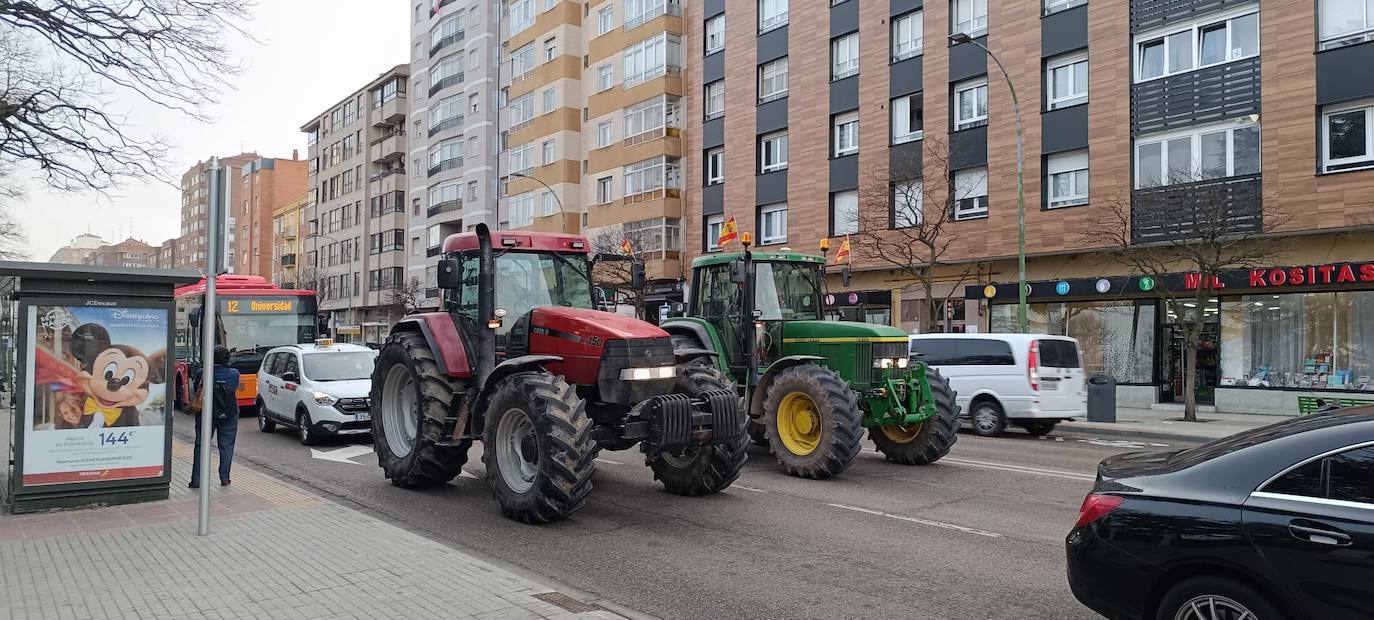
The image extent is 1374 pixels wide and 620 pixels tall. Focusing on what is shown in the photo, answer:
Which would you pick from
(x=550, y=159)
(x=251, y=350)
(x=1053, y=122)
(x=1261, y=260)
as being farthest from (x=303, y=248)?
(x=1261, y=260)

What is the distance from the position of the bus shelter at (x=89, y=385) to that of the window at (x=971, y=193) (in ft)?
71.4

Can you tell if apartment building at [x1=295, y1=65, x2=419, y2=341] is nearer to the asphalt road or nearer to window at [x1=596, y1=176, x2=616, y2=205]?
window at [x1=596, y1=176, x2=616, y2=205]

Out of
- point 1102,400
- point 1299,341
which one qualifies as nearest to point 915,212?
point 1102,400

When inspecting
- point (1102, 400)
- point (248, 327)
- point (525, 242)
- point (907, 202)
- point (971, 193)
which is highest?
point (971, 193)

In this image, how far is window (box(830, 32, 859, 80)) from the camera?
30.6 metres

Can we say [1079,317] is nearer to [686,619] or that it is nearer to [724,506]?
[724,506]

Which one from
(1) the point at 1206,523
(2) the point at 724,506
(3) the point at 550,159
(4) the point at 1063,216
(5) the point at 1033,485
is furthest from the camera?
(3) the point at 550,159

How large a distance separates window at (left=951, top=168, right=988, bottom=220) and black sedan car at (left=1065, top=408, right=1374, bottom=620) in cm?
2266

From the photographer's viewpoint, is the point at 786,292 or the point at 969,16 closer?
the point at 786,292

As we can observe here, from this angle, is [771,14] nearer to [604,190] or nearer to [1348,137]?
[604,190]

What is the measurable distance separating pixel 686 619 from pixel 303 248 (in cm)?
8422

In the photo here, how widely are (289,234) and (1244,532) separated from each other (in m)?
92.3

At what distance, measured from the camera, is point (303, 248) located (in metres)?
82.0

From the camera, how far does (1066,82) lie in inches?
973
